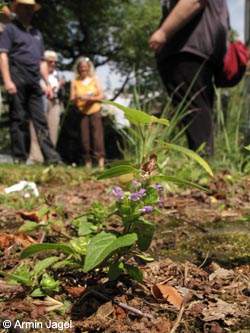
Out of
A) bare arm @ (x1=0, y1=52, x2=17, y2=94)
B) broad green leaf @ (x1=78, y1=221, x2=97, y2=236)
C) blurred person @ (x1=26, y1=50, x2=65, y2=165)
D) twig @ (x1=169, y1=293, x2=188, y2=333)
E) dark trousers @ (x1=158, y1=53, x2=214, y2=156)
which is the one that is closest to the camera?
twig @ (x1=169, y1=293, x2=188, y2=333)

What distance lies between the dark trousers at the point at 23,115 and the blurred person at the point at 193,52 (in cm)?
225

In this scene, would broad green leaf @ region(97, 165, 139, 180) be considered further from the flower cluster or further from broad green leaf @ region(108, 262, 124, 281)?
broad green leaf @ region(108, 262, 124, 281)

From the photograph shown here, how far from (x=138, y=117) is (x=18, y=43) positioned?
14.8 ft

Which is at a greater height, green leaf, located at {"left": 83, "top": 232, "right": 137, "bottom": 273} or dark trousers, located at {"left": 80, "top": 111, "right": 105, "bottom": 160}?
green leaf, located at {"left": 83, "top": 232, "right": 137, "bottom": 273}

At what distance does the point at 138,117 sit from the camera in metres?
0.96

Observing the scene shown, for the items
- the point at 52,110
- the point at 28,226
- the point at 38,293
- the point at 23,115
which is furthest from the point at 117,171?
the point at 52,110

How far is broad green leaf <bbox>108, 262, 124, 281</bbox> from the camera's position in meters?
0.98

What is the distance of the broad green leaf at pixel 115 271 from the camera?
3.22 feet

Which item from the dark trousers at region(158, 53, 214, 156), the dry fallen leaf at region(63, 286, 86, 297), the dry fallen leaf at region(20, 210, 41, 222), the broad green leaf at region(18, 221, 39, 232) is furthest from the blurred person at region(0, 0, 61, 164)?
the dry fallen leaf at region(63, 286, 86, 297)

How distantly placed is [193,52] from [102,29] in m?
18.2

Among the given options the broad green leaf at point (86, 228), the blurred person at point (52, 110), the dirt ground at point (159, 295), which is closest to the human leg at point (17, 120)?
the blurred person at point (52, 110)

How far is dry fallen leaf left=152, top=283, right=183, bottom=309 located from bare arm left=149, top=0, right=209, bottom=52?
7.46 feet

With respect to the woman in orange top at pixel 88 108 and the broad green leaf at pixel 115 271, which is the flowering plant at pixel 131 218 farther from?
the woman in orange top at pixel 88 108

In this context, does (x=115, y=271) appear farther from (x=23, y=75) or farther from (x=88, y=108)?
(x=88, y=108)
